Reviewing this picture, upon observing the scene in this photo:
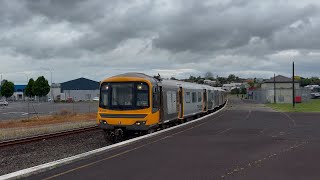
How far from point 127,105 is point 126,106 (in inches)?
2.4

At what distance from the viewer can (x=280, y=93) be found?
77188 millimetres

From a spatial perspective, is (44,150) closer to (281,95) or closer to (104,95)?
(104,95)

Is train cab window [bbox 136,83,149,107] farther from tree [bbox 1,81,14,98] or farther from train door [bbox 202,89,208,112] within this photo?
tree [bbox 1,81,14,98]

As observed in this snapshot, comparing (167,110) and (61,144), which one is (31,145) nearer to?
(61,144)

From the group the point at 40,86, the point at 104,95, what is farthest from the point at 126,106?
the point at 40,86

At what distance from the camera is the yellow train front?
17.8 metres

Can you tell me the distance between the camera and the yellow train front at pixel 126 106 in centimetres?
1780

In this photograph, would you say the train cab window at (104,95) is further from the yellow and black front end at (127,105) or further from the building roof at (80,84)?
the building roof at (80,84)

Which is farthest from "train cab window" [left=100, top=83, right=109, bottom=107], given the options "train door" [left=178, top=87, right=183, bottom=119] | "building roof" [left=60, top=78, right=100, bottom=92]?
"building roof" [left=60, top=78, right=100, bottom=92]

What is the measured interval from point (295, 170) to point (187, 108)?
16.9 meters

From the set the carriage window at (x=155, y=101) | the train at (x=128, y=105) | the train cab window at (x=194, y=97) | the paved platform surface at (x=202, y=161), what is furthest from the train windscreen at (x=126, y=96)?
the train cab window at (x=194, y=97)

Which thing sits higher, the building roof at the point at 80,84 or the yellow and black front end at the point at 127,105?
the building roof at the point at 80,84

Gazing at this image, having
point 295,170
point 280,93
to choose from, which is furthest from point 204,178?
point 280,93

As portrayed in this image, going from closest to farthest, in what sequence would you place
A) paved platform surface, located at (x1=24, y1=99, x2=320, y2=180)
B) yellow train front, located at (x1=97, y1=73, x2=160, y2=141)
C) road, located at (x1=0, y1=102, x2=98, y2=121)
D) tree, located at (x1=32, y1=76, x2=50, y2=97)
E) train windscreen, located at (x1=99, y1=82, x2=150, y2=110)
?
paved platform surface, located at (x1=24, y1=99, x2=320, y2=180) < yellow train front, located at (x1=97, y1=73, x2=160, y2=141) < train windscreen, located at (x1=99, y1=82, x2=150, y2=110) < road, located at (x1=0, y1=102, x2=98, y2=121) < tree, located at (x1=32, y1=76, x2=50, y2=97)
